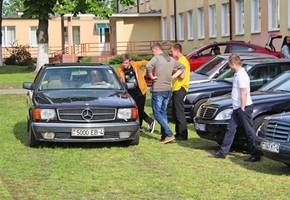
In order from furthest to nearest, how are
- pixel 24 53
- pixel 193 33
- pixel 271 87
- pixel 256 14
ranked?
1. pixel 24 53
2. pixel 193 33
3. pixel 256 14
4. pixel 271 87

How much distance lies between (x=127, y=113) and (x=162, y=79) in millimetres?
1155

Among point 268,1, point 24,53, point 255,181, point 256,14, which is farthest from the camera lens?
point 24,53

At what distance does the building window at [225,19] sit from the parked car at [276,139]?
96.0 ft

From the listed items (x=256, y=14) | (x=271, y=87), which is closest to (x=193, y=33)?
(x=256, y=14)

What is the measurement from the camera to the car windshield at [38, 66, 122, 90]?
12711mm

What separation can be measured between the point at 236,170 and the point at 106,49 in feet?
153

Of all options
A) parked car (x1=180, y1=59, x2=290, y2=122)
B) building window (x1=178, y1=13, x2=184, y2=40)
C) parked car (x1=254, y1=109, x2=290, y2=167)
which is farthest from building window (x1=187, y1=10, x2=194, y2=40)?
parked car (x1=254, y1=109, x2=290, y2=167)

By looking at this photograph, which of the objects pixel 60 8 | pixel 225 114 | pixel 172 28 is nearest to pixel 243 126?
pixel 225 114

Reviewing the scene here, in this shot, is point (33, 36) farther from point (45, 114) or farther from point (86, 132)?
point (86, 132)

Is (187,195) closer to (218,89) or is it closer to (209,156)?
(209,156)

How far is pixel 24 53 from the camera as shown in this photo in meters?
50.0

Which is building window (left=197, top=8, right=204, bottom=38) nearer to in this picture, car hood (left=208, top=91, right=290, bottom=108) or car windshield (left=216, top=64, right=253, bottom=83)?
car windshield (left=216, top=64, right=253, bottom=83)

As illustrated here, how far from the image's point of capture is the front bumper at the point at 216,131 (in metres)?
11.0

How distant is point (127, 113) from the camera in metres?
11.6
